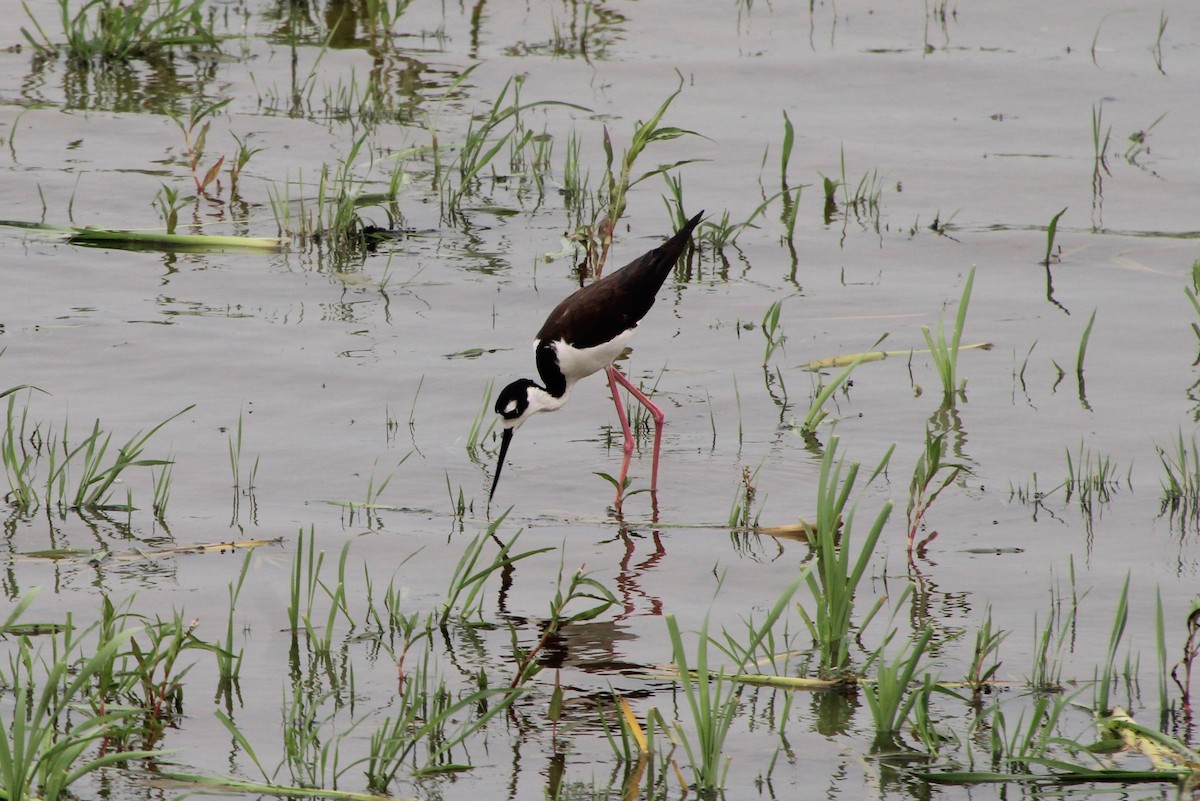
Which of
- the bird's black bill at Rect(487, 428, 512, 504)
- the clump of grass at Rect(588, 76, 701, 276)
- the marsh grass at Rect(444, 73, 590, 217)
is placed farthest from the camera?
the marsh grass at Rect(444, 73, 590, 217)

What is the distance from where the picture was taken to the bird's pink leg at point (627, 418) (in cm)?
540

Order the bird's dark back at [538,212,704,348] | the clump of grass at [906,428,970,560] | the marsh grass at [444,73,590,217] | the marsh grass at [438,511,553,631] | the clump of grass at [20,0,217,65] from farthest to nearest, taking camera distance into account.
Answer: the clump of grass at [20,0,217,65] < the marsh grass at [444,73,590,217] < the bird's dark back at [538,212,704,348] < the clump of grass at [906,428,970,560] < the marsh grass at [438,511,553,631]

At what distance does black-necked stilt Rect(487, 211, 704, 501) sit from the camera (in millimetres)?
5449

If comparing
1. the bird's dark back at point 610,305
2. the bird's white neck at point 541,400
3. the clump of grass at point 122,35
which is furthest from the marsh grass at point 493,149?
the clump of grass at point 122,35

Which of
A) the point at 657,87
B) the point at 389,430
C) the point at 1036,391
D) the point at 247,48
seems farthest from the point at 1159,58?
the point at 389,430

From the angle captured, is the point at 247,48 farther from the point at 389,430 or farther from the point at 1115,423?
the point at 1115,423

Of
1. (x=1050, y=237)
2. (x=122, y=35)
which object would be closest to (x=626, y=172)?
(x=1050, y=237)

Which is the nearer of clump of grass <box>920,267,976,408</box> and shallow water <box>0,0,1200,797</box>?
shallow water <box>0,0,1200,797</box>

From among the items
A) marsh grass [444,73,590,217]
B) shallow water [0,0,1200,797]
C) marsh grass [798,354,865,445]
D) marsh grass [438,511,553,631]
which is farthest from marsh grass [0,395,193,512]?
marsh grass [444,73,590,217]

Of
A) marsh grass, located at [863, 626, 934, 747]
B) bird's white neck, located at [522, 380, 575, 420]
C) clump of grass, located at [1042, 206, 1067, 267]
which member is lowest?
marsh grass, located at [863, 626, 934, 747]

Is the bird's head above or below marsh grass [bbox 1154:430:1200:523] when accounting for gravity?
above

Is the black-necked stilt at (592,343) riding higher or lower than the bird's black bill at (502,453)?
higher

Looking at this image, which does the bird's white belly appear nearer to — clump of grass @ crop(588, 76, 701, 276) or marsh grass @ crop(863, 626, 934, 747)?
clump of grass @ crop(588, 76, 701, 276)

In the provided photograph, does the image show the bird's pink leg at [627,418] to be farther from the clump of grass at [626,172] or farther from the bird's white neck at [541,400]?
the clump of grass at [626,172]
